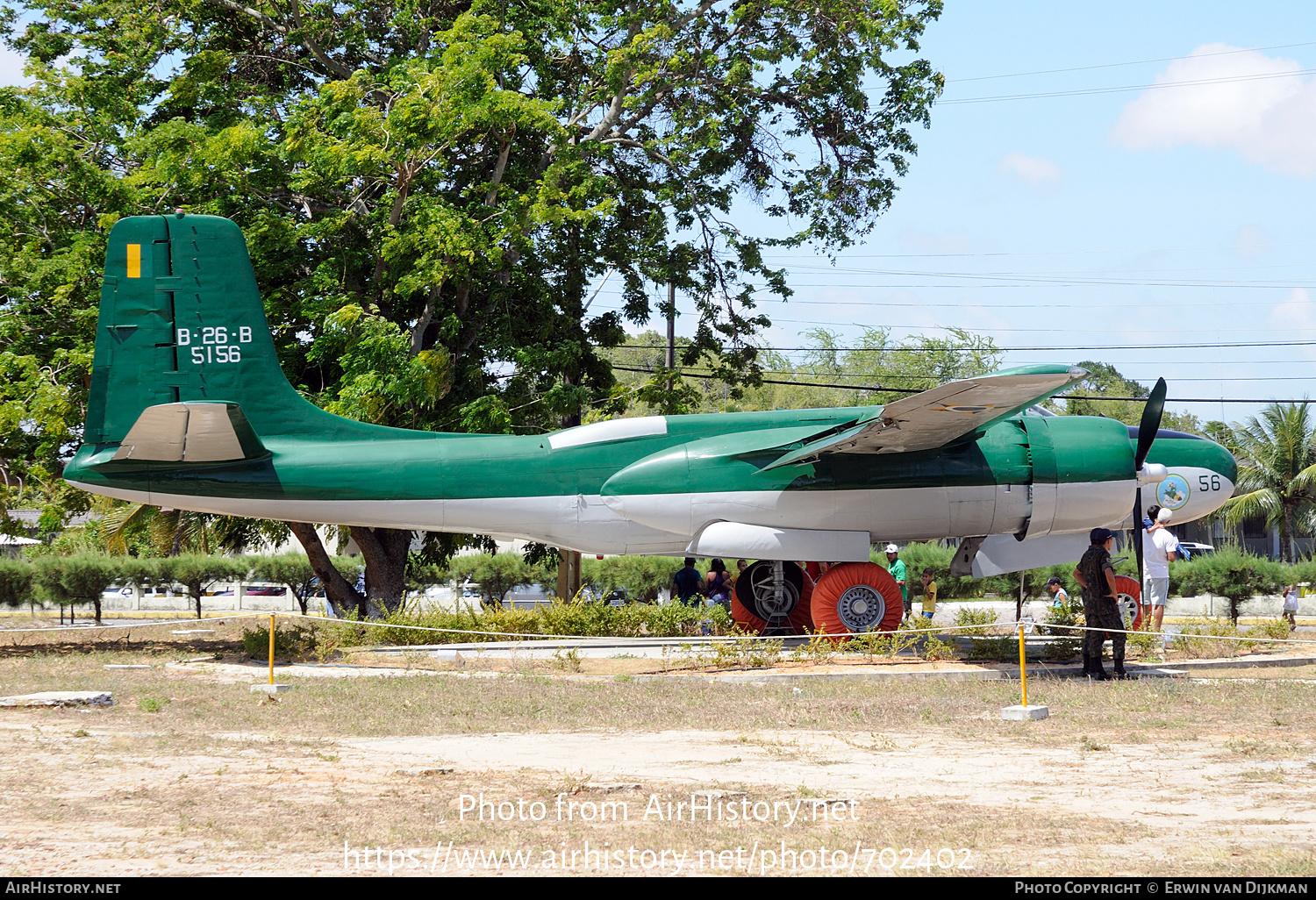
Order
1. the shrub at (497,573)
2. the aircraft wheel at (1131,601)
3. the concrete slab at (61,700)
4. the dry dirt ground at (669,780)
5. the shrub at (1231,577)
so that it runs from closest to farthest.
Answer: the dry dirt ground at (669,780)
the concrete slab at (61,700)
the aircraft wheel at (1131,601)
the shrub at (1231,577)
the shrub at (497,573)

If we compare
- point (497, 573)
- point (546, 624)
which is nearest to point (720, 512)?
point (546, 624)

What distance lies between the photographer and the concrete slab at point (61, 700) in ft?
40.0

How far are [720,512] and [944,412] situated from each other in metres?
3.67

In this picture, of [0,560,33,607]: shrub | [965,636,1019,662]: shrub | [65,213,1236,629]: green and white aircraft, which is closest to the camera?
[965,636,1019,662]: shrub

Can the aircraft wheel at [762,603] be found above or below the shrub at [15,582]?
above

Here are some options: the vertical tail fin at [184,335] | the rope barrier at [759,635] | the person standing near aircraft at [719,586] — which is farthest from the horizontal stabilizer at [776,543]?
the person standing near aircraft at [719,586]

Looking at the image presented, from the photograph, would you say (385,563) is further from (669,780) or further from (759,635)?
(669,780)

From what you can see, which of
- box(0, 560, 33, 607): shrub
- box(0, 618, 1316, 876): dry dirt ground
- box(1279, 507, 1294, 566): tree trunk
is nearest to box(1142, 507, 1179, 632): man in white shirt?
box(0, 618, 1316, 876): dry dirt ground

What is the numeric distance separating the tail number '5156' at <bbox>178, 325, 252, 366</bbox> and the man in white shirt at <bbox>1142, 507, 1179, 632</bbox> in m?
14.2

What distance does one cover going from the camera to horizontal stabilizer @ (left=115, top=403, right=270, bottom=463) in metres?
14.9

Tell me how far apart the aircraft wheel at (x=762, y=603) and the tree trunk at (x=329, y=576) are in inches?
353

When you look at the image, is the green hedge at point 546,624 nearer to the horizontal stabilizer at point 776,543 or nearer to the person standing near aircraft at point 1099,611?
the horizontal stabilizer at point 776,543

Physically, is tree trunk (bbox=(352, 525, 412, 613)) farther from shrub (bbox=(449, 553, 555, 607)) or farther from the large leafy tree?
shrub (bbox=(449, 553, 555, 607))

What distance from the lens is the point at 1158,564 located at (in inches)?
662
